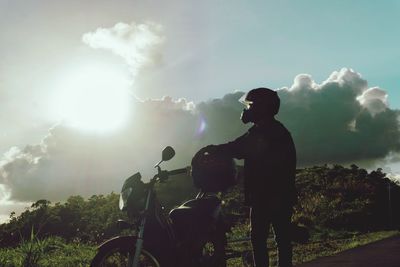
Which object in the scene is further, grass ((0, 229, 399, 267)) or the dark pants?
grass ((0, 229, 399, 267))

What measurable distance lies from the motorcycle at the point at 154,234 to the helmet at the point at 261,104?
0.91 meters

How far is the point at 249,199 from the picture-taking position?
505 cm

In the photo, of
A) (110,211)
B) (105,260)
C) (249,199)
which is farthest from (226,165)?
(110,211)

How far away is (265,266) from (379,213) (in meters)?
20.9

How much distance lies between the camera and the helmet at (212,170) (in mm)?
4859

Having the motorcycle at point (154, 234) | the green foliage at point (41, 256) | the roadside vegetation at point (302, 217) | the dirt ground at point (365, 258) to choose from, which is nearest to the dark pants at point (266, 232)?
the motorcycle at point (154, 234)

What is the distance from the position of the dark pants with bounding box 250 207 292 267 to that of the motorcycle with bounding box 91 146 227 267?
0.55 meters

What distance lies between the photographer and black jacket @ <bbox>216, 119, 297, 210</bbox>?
4926 millimetres

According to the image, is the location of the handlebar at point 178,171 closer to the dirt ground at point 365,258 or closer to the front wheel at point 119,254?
the front wheel at point 119,254

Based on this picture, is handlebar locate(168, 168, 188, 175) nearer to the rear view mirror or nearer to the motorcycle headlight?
the rear view mirror

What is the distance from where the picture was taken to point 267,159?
16.1 feet

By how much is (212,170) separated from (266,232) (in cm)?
84

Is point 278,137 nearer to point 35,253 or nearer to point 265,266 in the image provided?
point 265,266

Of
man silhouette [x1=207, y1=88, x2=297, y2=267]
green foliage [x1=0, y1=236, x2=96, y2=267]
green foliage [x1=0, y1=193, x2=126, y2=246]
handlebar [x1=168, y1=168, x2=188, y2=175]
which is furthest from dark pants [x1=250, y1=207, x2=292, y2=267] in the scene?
green foliage [x1=0, y1=193, x2=126, y2=246]
